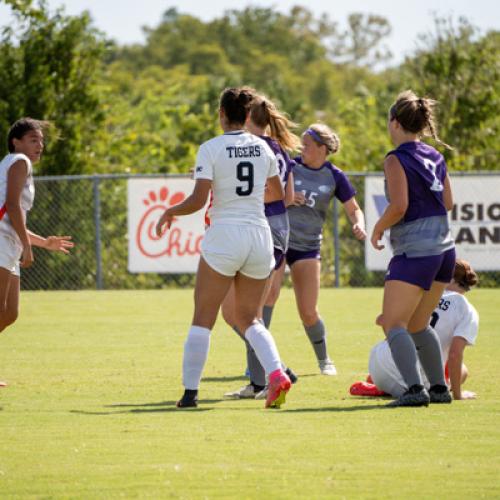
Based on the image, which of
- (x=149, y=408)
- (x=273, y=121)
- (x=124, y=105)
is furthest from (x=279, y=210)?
(x=124, y=105)

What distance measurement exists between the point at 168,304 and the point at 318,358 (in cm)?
842

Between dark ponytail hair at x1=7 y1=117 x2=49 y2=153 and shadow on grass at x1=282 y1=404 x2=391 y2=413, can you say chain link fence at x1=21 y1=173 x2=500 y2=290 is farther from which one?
shadow on grass at x1=282 y1=404 x2=391 y2=413

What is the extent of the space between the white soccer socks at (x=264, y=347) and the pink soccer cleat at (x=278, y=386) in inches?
1.7

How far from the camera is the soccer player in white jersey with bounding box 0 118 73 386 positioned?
29.3ft

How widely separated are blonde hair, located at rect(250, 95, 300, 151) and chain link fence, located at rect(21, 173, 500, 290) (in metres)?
13.7

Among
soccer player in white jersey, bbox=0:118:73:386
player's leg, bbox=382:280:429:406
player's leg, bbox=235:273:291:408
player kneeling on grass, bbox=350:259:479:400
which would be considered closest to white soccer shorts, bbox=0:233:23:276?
soccer player in white jersey, bbox=0:118:73:386

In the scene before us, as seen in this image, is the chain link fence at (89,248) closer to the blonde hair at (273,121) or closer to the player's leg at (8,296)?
the player's leg at (8,296)

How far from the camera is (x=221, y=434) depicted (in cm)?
684

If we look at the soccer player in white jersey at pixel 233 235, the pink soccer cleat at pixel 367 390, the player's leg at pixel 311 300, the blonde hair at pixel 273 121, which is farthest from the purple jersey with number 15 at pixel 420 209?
the player's leg at pixel 311 300

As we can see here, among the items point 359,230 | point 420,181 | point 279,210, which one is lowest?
point 359,230

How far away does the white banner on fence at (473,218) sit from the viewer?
21.1 m

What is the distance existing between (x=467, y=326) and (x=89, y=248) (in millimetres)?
15349

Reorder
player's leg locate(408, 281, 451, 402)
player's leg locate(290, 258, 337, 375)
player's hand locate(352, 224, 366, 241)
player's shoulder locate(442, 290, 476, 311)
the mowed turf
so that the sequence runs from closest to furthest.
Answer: the mowed turf → player's leg locate(408, 281, 451, 402) → player's shoulder locate(442, 290, 476, 311) → player's hand locate(352, 224, 366, 241) → player's leg locate(290, 258, 337, 375)

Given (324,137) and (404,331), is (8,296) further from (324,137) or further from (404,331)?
(404,331)
